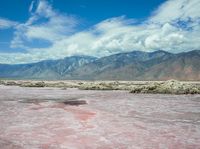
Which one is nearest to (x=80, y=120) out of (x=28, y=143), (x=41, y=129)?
(x=41, y=129)

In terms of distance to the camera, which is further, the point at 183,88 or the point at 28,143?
the point at 183,88

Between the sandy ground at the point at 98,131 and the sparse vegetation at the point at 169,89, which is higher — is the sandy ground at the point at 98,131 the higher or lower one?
the lower one

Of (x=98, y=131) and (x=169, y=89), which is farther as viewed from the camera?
(x=169, y=89)

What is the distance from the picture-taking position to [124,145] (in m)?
9.27

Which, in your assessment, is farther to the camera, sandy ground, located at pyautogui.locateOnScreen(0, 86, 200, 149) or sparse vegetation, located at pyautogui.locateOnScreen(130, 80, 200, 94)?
sparse vegetation, located at pyautogui.locateOnScreen(130, 80, 200, 94)

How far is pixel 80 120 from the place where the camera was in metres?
13.8

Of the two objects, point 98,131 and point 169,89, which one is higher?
point 169,89

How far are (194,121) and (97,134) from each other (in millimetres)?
5515

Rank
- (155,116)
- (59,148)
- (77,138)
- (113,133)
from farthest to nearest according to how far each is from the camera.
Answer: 1. (155,116)
2. (113,133)
3. (77,138)
4. (59,148)

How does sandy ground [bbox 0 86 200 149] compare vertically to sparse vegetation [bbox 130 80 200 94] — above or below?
below

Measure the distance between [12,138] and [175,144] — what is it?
5.57 metres

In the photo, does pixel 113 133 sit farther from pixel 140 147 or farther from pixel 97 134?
pixel 140 147

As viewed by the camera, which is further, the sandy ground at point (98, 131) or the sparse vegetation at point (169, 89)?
the sparse vegetation at point (169, 89)

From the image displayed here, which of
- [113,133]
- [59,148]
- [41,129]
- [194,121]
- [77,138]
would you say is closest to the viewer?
[59,148]
